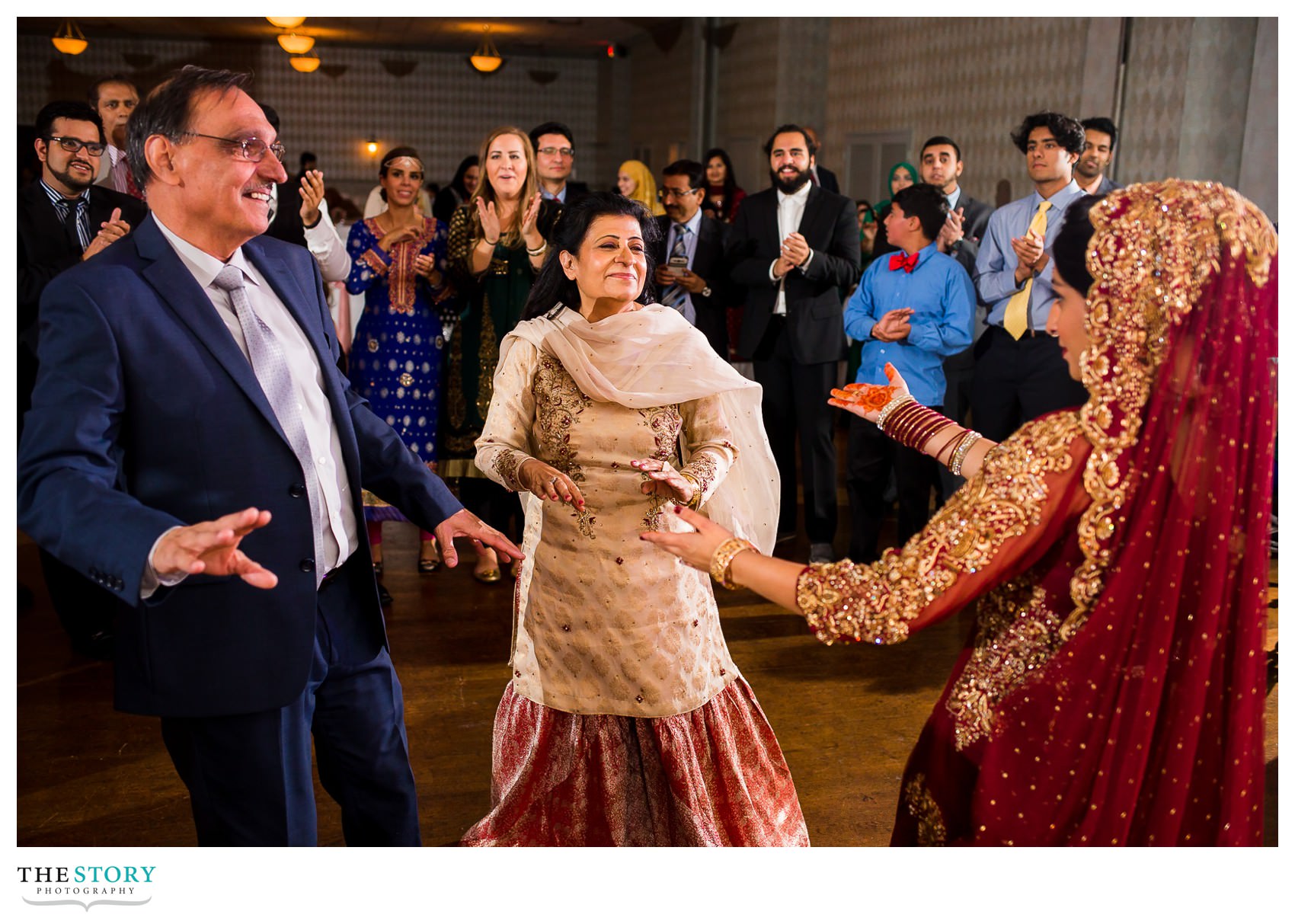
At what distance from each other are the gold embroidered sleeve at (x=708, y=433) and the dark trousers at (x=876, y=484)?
1886 millimetres

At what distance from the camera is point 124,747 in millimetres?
2779

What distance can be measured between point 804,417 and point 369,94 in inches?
443

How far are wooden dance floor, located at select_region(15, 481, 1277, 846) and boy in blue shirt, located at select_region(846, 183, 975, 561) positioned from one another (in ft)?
1.62

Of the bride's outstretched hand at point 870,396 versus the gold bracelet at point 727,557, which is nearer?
the gold bracelet at point 727,557

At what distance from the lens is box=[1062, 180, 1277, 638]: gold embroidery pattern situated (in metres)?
1.29

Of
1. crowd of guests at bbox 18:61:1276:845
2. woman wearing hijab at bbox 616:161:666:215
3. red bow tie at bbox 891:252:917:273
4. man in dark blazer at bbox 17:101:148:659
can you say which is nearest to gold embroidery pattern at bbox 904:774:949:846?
crowd of guests at bbox 18:61:1276:845

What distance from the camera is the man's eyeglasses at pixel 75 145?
3250 mm

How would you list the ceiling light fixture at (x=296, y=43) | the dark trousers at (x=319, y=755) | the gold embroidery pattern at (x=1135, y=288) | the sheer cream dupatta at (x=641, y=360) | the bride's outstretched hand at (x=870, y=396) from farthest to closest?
the ceiling light fixture at (x=296, y=43) → the sheer cream dupatta at (x=641, y=360) → the bride's outstretched hand at (x=870, y=396) → the dark trousers at (x=319, y=755) → the gold embroidery pattern at (x=1135, y=288)

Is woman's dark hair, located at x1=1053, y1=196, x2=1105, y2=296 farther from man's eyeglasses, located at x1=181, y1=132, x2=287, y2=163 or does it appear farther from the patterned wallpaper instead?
the patterned wallpaper

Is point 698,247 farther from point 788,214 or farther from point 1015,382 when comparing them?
point 1015,382

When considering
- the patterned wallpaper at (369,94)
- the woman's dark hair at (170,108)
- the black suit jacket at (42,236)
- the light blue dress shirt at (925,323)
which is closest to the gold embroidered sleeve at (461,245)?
the black suit jacket at (42,236)

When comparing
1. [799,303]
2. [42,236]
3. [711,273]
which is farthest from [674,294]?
[42,236]

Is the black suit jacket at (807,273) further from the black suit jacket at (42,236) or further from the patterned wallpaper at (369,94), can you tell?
the patterned wallpaper at (369,94)

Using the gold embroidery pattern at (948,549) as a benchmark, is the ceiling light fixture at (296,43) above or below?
above
